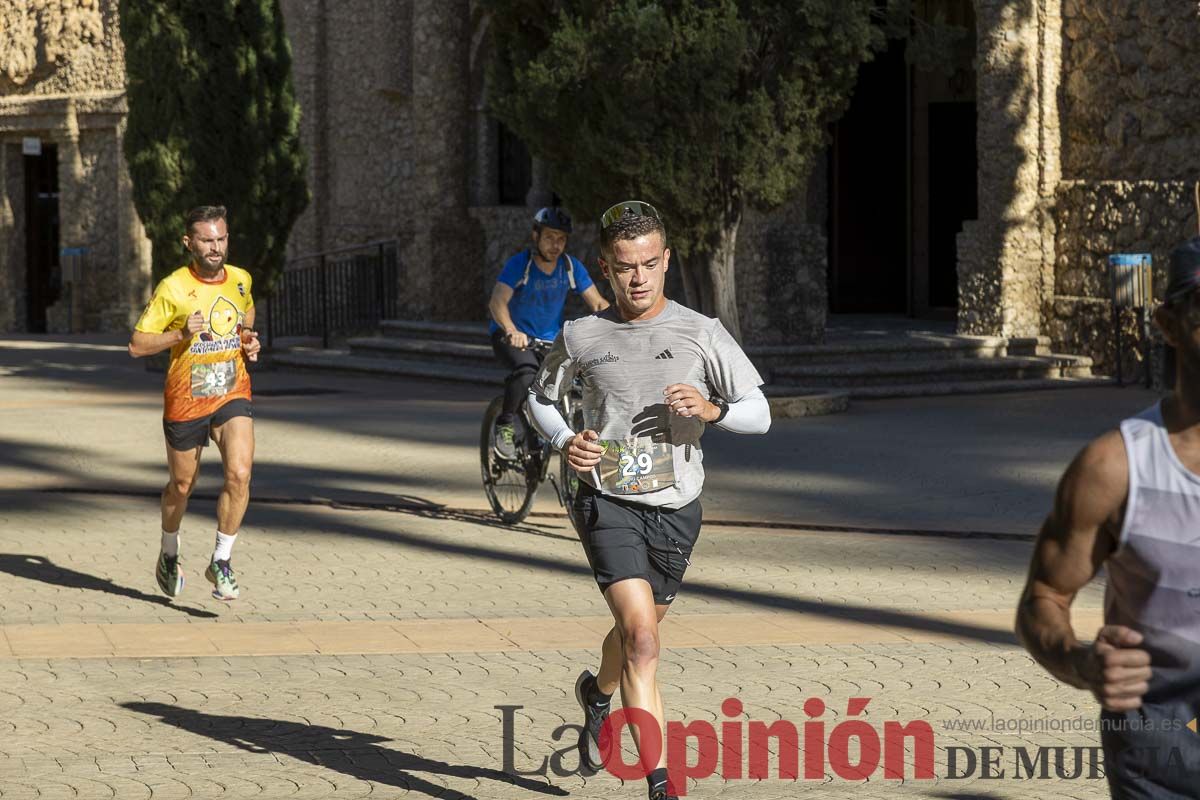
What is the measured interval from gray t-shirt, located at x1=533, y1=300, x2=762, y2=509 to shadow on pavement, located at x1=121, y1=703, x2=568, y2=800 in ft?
3.31

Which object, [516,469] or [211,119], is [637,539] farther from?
Answer: [211,119]

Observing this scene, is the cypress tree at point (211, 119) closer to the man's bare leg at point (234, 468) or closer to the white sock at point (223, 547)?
the man's bare leg at point (234, 468)

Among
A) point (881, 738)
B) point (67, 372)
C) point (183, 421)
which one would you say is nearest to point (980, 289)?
Result: point (67, 372)

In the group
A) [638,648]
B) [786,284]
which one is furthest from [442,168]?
[638,648]

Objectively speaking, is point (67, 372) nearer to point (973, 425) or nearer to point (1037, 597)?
point (973, 425)

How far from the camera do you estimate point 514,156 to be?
2597 centimetres

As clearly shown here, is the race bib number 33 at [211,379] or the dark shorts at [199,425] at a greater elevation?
the race bib number 33 at [211,379]

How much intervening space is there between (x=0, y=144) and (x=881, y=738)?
30.3 m

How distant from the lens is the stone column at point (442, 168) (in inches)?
1001

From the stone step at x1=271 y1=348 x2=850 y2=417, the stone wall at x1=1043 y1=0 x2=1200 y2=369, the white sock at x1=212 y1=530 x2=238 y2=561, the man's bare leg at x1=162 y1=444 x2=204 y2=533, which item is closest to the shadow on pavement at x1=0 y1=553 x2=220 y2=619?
the white sock at x1=212 y1=530 x2=238 y2=561

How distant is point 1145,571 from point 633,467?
2602 millimetres

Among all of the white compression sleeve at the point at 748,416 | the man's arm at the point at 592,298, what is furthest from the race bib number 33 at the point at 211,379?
the white compression sleeve at the point at 748,416

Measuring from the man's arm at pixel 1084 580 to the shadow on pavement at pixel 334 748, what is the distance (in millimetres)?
2845

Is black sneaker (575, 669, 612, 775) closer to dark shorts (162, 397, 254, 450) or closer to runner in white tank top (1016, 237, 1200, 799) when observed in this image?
runner in white tank top (1016, 237, 1200, 799)
